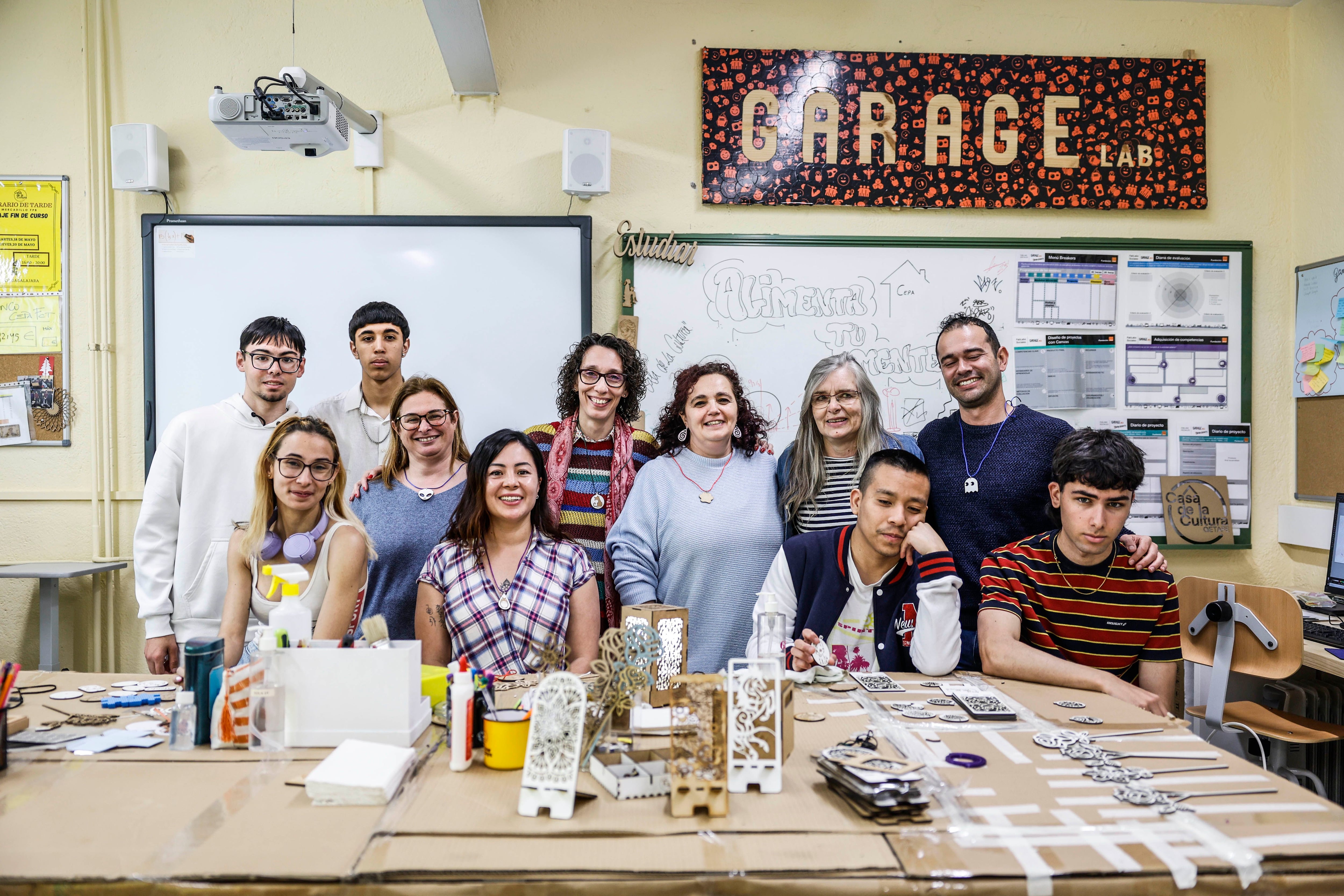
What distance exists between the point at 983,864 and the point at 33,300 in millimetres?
4153

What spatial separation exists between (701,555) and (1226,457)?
2.72 metres

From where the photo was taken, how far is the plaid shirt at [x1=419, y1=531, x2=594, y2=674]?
196 cm

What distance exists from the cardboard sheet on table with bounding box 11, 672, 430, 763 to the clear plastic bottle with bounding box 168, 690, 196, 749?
0.4 inches

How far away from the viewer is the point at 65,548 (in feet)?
11.3

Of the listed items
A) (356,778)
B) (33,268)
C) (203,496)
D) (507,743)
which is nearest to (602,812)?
(507,743)

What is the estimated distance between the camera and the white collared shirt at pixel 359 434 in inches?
119

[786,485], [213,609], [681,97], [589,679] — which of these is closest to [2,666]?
[589,679]

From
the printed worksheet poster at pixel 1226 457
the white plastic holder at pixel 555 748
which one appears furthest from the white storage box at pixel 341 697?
the printed worksheet poster at pixel 1226 457

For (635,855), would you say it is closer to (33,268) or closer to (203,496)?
(203,496)

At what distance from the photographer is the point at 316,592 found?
1976 mm

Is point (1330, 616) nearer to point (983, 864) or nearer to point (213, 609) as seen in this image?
point (983, 864)

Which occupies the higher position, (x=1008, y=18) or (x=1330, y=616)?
(x=1008, y=18)

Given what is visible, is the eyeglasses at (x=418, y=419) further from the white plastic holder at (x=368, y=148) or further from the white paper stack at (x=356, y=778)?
the white plastic holder at (x=368, y=148)

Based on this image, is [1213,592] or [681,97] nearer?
[1213,592]
